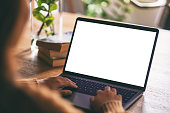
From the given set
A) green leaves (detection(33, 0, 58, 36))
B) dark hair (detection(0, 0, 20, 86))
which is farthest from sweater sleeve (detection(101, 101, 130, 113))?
green leaves (detection(33, 0, 58, 36))

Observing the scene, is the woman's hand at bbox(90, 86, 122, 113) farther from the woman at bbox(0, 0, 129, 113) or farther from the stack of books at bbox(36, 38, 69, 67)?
the stack of books at bbox(36, 38, 69, 67)

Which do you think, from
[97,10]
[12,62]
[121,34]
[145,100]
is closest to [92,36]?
[121,34]

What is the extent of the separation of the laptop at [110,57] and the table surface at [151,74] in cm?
5

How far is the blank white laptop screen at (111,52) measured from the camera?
3.05 ft

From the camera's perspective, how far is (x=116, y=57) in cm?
97

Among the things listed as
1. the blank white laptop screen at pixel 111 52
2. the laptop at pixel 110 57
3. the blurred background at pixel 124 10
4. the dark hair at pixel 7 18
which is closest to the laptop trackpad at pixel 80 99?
the laptop at pixel 110 57

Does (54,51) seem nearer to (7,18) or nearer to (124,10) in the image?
(7,18)

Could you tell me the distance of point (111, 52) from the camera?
0.98 meters

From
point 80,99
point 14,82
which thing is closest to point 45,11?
point 80,99

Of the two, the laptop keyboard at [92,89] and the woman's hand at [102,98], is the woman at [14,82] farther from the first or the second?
the laptop keyboard at [92,89]

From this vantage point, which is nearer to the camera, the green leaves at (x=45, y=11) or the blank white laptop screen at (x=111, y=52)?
the blank white laptop screen at (x=111, y=52)

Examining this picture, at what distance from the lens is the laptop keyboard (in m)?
0.85

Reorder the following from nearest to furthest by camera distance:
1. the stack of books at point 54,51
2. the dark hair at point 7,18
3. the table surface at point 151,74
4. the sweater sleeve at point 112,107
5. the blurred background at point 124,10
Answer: the dark hair at point 7,18 < the sweater sleeve at point 112,107 < the table surface at point 151,74 < the stack of books at point 54,51 < the blurred background at point 124,10

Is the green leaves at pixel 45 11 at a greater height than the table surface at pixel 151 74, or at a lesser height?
greater
